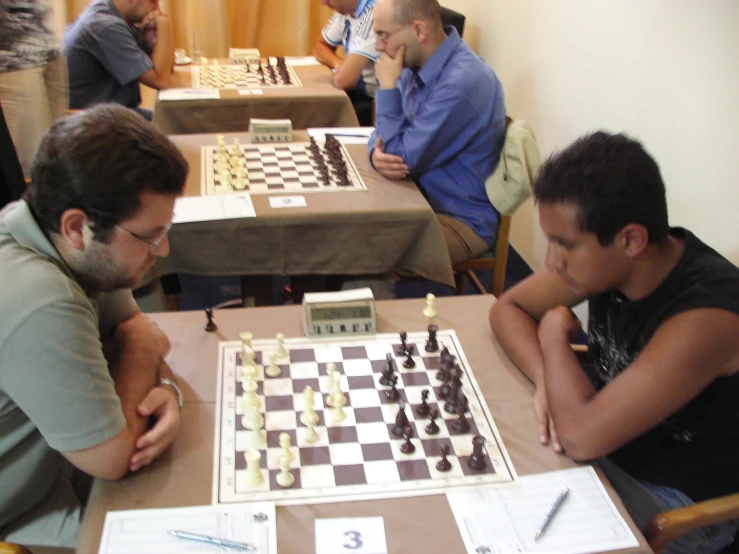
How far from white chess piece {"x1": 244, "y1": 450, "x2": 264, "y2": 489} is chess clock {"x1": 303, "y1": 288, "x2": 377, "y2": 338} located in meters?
0.48

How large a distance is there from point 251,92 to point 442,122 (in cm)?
147

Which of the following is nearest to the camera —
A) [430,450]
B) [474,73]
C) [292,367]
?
[430,450]

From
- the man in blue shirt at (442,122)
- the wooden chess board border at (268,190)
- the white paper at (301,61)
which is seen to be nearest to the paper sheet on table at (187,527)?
the wooden chess board border at (268,190)

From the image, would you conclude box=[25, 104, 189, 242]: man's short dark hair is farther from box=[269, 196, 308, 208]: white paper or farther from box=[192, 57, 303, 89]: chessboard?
box=[192, 57, 303, 89]: chessboard

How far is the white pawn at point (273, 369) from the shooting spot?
152cm

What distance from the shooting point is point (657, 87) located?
2531 mm

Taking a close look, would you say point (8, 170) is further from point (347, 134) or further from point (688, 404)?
point (688, 404)

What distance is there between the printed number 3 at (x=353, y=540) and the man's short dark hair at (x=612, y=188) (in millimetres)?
759

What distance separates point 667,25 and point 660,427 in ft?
5.66

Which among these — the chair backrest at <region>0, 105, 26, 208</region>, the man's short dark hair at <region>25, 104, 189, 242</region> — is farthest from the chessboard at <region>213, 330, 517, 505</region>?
the chair backrest at <region>0, 105, 26, 208</region>

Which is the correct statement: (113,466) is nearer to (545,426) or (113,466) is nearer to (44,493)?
(44,493)

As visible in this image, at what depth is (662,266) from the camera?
4.71 ft

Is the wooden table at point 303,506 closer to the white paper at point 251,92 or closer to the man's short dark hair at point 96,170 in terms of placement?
the man's short dark hair at point 96,170

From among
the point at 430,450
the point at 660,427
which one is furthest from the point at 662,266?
the point at 430,450
